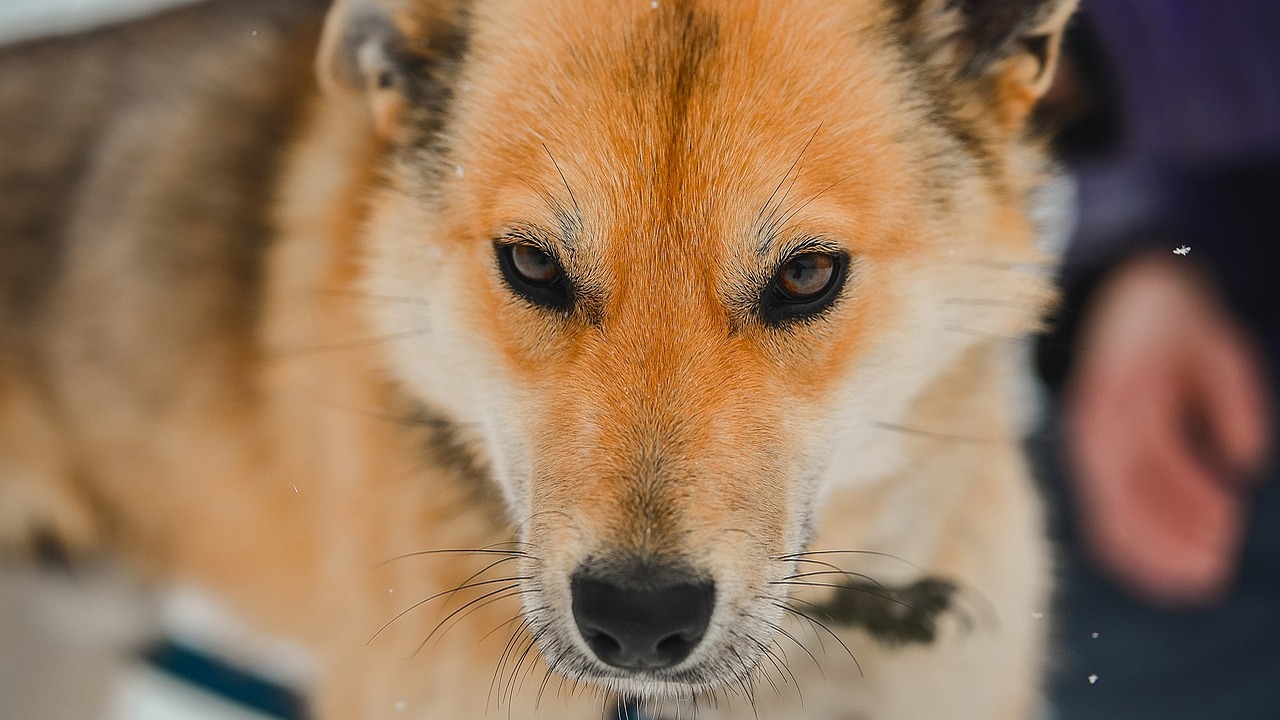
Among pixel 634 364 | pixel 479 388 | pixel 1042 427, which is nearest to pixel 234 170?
pixel 479 388

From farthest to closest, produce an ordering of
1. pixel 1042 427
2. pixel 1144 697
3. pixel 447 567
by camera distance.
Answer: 1. pixel 1144 697
2. pixel 1042 427
3. pixel 447 567

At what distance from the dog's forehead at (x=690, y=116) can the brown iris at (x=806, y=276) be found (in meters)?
0.04

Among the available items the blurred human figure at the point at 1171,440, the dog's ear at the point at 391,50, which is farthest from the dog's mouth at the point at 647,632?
the blurred human figure at the point at 1171,440

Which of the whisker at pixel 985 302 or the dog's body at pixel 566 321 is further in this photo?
the whisker at pixel 985 302

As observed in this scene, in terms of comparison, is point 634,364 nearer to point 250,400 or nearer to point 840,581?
point 840,581

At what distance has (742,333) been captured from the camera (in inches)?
29.4

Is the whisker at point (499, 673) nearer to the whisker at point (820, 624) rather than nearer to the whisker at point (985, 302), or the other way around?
the whisker at point (820, 624)

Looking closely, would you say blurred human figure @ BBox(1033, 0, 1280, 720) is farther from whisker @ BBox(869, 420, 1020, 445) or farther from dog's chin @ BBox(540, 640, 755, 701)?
dog's chin @ BBox(540, 640, 755, 701)

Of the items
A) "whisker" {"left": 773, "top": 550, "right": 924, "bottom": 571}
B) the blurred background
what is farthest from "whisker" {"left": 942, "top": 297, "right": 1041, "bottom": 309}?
the blurred background

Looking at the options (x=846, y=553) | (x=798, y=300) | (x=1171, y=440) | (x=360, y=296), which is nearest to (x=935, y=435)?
(x=846, y=553)

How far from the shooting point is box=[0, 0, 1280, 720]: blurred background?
58.4 inches

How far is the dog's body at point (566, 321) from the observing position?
722 millimetres

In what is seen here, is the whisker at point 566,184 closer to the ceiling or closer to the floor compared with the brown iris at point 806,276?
closer to the ceiling

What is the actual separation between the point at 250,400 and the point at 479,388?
0.48 m
